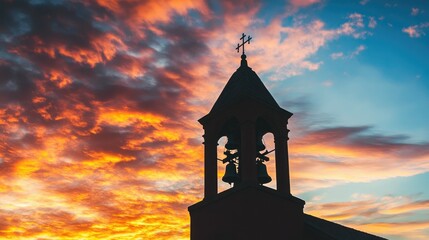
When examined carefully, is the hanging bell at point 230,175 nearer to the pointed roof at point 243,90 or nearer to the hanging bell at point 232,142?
the hanging bell at point 232,142

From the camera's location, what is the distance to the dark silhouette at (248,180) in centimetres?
1777

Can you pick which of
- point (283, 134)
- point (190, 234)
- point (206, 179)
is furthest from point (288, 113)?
point (190, 234)

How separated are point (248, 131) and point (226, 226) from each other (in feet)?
10.8

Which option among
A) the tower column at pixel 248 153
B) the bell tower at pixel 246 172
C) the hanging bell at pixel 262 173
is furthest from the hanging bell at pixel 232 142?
the tower column at pixel 248 153

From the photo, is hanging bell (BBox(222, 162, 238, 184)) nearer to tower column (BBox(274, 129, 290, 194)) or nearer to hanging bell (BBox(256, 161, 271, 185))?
hanging bell (BBox(256, 161, 271, 185))

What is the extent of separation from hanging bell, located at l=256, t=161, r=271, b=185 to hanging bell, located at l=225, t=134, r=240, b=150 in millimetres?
1056

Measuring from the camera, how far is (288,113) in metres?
20.2

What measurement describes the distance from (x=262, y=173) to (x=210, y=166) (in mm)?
1838

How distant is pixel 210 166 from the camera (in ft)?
64.5

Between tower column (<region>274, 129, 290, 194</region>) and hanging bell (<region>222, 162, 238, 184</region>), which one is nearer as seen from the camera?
tower column (<region>274, 129, 290, 194</region>)

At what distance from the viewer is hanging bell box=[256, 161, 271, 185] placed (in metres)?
19.6

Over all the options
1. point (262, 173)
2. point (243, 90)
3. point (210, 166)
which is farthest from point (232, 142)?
point (243, 90)

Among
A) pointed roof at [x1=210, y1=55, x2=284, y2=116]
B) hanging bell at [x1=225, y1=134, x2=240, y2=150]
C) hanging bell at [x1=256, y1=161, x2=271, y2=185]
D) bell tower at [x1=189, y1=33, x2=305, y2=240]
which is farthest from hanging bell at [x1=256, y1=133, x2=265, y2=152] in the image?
pointed roof at [x1=210, y1=55, x2=284, y2=116]

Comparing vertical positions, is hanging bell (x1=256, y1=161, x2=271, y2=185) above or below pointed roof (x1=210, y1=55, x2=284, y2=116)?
below
